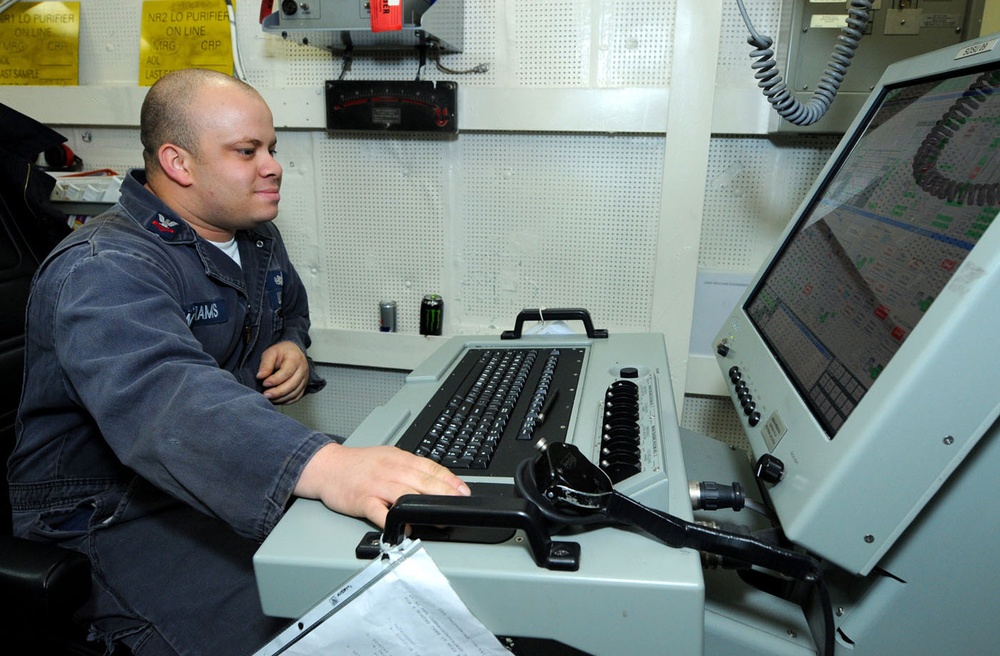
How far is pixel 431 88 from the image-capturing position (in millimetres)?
1759

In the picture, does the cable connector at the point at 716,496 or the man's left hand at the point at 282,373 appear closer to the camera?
the cable connector at the point at 716,496

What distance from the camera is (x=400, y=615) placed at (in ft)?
1.90

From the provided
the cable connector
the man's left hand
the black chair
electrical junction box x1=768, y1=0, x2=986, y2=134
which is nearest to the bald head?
the black chair

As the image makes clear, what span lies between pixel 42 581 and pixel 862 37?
1.95 metres

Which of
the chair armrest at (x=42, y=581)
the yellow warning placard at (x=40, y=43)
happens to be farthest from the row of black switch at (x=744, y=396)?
the yellow warning placard at (x=40, y=43)

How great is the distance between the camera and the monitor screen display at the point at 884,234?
581 mm

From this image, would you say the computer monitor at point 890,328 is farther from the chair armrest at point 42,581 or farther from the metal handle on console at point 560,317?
the chair armrest at point 42,581

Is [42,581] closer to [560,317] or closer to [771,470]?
[771,470]

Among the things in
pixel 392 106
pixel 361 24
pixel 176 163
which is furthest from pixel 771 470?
pixel 392 106

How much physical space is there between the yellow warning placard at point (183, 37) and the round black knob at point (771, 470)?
1.89 meters

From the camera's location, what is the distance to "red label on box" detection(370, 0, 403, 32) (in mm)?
1444

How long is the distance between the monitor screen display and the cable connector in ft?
0.47

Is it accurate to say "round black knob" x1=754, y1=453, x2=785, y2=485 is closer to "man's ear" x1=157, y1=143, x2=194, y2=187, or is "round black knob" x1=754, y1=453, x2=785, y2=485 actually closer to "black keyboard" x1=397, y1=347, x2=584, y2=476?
"black keyboard" x1=397, y1=347, x2=584, y2=476

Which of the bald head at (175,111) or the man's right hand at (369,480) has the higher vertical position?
the bald head at (175,111)
